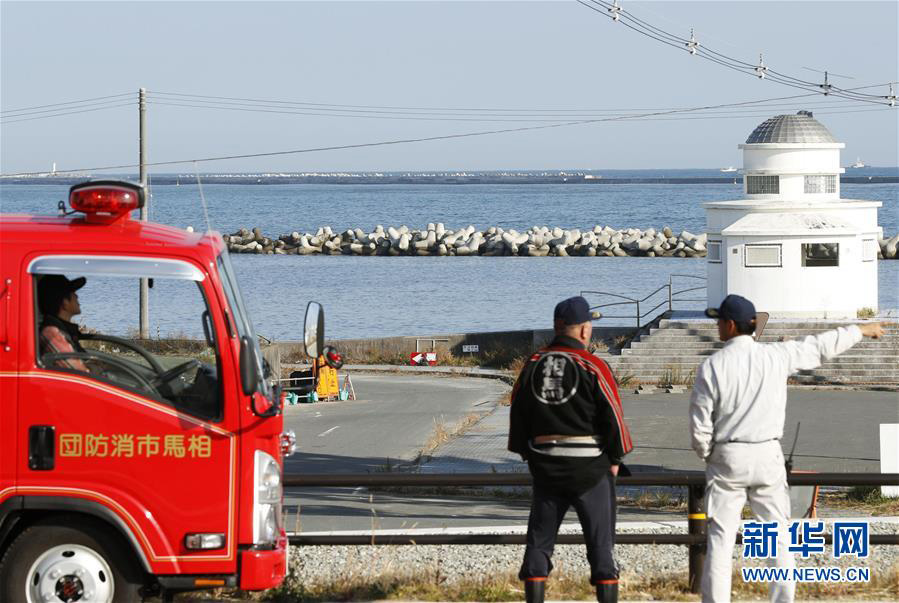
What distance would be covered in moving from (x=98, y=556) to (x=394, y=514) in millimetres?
7093

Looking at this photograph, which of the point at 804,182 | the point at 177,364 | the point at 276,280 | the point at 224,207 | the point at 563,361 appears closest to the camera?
the point at 563,361

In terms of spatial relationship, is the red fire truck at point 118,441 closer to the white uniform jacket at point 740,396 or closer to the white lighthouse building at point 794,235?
the white uniform jacket at point 740,396

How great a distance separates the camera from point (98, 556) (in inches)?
283

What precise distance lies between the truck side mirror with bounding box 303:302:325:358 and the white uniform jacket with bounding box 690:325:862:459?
7.21 ft

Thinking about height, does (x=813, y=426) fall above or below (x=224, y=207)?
below

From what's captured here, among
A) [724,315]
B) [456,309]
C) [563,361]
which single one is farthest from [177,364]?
[456,309]

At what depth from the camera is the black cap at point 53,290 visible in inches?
284

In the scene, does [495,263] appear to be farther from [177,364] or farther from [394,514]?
[177,364]

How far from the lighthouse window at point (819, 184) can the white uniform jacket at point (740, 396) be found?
1104 inches

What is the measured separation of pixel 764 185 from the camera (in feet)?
112

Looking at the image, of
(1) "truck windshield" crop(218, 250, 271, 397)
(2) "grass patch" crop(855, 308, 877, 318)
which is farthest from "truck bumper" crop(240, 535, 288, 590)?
(2) "grass patch" crop(855, 308, 877, 318)

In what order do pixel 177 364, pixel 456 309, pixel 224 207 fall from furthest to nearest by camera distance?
pixel 224 207 → pixel 456 309 → pixel 177 364

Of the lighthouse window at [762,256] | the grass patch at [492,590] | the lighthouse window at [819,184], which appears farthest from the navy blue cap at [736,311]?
the lighthouse window at [819,184]

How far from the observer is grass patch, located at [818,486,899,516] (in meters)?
14.3
